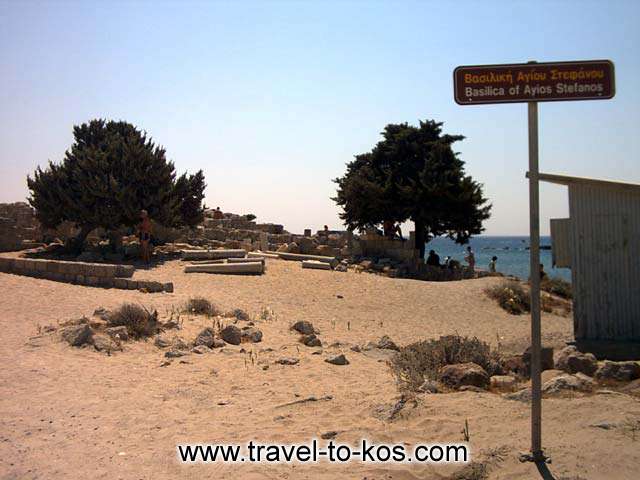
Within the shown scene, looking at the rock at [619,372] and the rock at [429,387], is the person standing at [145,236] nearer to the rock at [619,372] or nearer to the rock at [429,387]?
the rock at [429,387]

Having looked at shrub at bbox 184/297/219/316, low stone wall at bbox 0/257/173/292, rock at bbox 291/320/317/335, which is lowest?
rock at bbox 291/320/317/335

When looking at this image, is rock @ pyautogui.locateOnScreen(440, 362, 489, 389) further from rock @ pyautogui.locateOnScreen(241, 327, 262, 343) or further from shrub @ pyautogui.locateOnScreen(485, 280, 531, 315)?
shrub @ pyautogui.locateOnScreen(485, 280, 531, 315)

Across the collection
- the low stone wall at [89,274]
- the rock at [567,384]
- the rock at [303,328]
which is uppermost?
the low stone wall at [89,274]

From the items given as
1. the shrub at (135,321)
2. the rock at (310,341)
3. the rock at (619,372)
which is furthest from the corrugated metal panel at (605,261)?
the shrub at (135,321)

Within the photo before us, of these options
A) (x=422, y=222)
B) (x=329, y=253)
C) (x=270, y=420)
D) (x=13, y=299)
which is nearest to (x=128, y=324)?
(x=13, y=299)

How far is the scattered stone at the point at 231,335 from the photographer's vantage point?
10.1m

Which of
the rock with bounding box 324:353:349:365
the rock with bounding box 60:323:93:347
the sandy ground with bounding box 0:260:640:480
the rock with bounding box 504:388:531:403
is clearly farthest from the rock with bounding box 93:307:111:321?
the rock with bounding box 504:388:531:403

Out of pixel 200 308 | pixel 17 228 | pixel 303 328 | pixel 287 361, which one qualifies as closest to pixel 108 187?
pixel 17 228

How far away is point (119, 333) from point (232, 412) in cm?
405

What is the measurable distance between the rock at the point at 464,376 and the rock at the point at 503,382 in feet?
0.35

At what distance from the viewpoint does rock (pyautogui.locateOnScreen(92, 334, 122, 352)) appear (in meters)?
9.09

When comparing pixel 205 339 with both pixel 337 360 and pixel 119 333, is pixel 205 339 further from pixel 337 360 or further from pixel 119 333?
pixel 337 360

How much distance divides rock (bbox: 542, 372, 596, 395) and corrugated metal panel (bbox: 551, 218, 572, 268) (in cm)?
554

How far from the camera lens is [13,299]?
41.5 feet
